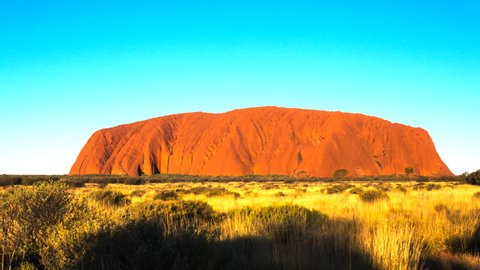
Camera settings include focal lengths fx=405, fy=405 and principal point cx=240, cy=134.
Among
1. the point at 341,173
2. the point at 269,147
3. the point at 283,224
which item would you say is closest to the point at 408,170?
the point at 341,173

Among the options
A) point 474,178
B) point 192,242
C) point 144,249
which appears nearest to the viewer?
point 144,249

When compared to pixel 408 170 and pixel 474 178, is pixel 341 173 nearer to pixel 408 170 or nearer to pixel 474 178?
pixel 408 170

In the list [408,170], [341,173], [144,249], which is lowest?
[341,173]

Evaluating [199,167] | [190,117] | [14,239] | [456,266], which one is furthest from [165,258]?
[190,117]

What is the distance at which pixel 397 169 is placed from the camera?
102 metres

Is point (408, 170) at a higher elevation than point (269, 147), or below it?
below

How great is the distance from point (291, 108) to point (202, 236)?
113 m

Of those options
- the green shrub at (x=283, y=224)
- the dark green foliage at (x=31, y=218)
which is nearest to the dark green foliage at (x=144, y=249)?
the dark green foliage at (x=31, y=218)

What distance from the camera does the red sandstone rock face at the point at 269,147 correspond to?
96.9 meters

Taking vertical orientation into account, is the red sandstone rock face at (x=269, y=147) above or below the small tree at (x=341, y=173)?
above

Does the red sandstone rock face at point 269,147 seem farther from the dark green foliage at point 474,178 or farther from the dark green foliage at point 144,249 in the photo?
the dark green foliage at point 144,249

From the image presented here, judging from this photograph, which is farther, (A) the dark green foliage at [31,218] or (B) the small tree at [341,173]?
(B) the small tree at [341,173]

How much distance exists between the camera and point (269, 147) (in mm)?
103438

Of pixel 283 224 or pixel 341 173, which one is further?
pixel 341 173
